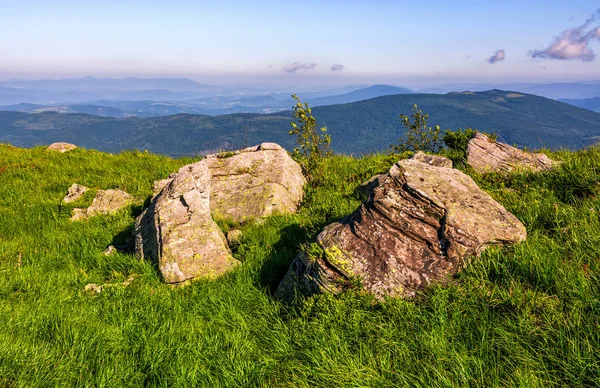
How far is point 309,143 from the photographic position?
1373 cm

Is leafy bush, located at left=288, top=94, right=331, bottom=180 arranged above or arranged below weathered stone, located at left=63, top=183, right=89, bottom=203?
above

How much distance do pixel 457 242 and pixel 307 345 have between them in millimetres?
2983

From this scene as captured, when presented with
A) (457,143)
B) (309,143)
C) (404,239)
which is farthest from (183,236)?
(457,143)

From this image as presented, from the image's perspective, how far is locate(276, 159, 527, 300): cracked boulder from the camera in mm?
→ 5564

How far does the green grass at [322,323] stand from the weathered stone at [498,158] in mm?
1961

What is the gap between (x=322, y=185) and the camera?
12719mm

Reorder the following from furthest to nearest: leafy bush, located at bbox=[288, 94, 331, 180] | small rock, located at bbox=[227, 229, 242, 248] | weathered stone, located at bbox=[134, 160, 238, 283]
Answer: leafy bush, located at bbox=[288, 94, 331, 180], small rock, located at bbox=[227, 229, 242, 248], weathered stone, located at bbox=[134, 160, 238, 283]

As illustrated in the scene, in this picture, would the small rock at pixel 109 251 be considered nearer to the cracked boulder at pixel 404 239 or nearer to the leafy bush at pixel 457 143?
the cracked boulder at pixel 404 239

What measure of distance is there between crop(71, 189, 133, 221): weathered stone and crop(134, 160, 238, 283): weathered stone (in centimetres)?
283

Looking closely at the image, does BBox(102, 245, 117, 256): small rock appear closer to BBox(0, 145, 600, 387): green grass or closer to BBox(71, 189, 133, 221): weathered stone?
BBox(0, 145, 600, 387): green grass

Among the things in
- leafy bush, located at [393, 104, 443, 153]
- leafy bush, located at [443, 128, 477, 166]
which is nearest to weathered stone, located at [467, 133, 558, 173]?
leafy bush, located at [443, 128, 477, 166]

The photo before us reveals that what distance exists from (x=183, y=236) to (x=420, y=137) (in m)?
12.3

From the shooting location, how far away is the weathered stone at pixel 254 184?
1066 cm

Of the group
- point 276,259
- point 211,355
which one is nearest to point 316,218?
point 276,259
